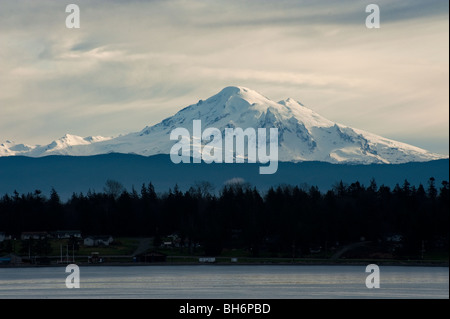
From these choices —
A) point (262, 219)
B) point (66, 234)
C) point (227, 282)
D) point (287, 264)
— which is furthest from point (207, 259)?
point (227, 282)

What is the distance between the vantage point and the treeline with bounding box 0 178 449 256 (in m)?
132

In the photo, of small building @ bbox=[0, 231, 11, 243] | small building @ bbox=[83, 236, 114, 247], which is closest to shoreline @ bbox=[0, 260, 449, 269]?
small building @ bbox=[83, 236, 114, 247]

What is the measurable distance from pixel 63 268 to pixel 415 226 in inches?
1878

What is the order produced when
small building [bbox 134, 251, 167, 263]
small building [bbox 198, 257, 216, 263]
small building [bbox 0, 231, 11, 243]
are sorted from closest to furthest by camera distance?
1. small building [bbox 198, 257, 216, 263]
2. small building [bbox 134, 251, 167, 263]
3. small building [bbox 0, 231, 11, 243]

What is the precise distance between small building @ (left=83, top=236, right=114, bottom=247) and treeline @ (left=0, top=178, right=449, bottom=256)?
225 inches

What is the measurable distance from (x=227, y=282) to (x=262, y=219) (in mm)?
44513

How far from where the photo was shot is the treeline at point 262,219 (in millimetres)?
132500

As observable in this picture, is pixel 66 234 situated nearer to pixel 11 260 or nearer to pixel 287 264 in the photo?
pixel 11 260

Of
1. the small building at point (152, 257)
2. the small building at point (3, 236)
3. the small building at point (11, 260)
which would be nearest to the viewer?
the small building at point (152, 257)

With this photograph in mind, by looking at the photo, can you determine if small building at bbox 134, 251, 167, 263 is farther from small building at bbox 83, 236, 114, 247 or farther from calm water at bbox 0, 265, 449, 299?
small building at bbox 83, 236, 114, 247

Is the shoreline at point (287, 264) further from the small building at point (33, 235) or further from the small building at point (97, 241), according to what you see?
the small building at point (33, 235)

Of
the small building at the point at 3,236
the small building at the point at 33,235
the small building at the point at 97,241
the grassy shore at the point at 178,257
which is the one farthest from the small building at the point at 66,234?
the small building at the point at 3,236

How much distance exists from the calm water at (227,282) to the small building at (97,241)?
21.1 meters
